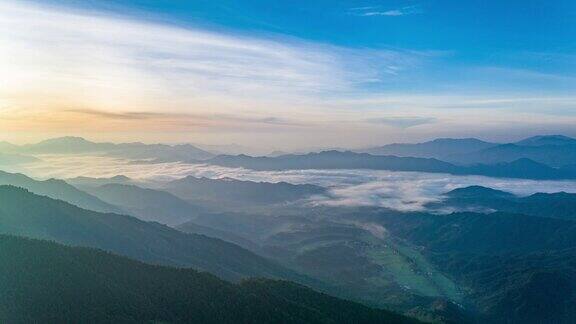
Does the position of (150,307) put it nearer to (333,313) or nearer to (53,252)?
(53,252)

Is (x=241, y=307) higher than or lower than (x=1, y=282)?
lower

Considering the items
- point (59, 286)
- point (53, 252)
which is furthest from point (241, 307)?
point (53, 252)

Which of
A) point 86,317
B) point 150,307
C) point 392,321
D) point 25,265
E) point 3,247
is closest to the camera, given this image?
point 86,317

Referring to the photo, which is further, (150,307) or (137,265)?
(137,265)

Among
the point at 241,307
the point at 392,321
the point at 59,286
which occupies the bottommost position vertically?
the point at 392,321

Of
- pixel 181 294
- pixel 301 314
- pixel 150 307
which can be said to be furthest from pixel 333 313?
pixel 150 307

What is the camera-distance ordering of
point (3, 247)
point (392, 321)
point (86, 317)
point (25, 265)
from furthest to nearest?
point (392, 321), point (3, 247), point (25, 265), point (86, 317)

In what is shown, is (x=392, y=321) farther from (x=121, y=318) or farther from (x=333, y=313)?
(x=121, y=318)
